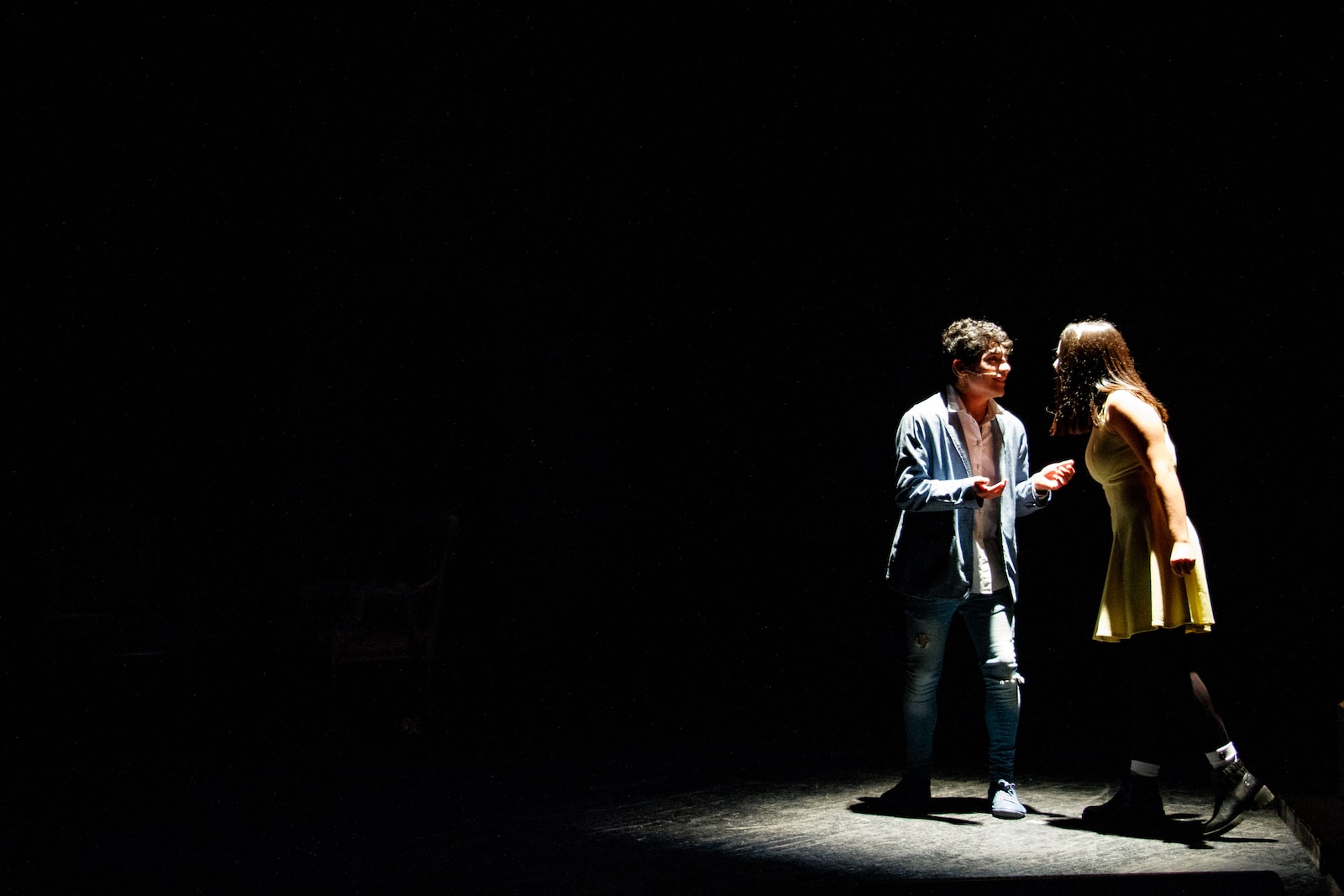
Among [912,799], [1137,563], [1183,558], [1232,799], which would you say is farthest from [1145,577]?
[912,799]

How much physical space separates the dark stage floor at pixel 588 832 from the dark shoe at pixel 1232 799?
1.7 inches

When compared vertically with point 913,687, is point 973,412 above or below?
above

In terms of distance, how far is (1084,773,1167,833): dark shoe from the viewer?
316cm

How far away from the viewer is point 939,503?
10.6 ft

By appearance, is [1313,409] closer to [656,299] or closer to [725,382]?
[725,382]

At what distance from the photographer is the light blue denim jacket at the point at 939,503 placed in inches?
130

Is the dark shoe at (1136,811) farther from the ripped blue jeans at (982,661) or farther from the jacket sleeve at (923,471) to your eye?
the jacket sleeve at (923,471)

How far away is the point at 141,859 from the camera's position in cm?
316

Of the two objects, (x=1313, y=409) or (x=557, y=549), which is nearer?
(x=1313, y=409)

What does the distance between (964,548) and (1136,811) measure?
0.82 m

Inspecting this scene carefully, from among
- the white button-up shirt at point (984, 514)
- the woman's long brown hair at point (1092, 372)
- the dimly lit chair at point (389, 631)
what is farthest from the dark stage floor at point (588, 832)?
the woman's long brown hair at point (1092, 372)

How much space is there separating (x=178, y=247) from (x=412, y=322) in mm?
1323

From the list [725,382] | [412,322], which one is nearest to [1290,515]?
[725,382]

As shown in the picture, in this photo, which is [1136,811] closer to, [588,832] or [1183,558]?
[1183,558]
